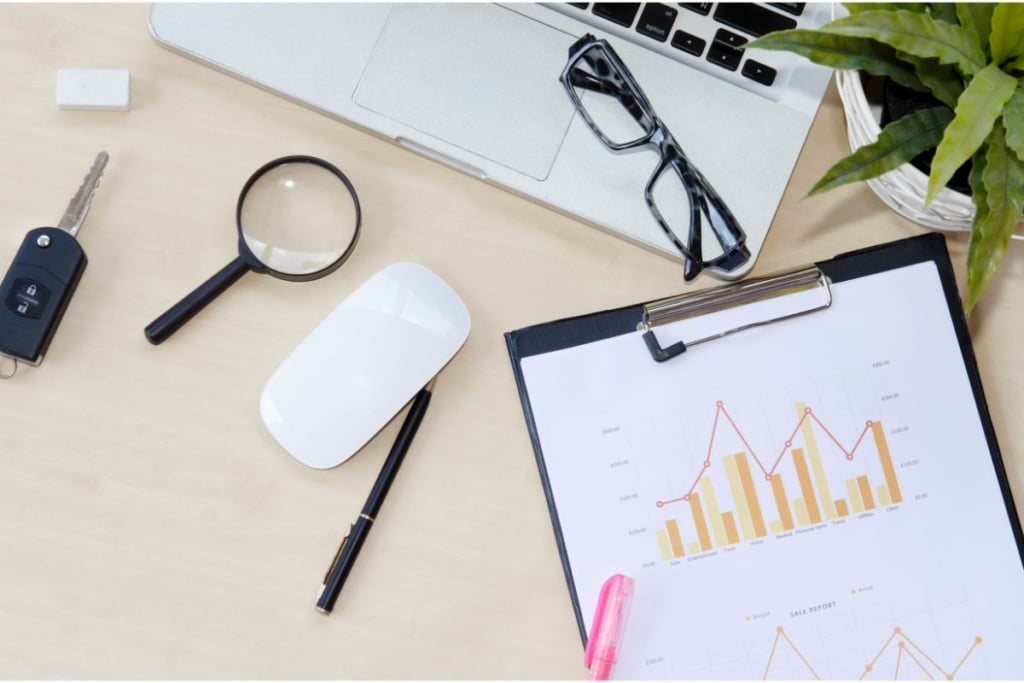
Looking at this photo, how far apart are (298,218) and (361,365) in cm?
13

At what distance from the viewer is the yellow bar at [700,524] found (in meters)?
0.75

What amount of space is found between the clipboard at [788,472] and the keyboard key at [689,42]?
193 mm

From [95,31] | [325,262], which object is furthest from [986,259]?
[95,31]

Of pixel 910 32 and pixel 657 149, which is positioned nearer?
pixel 910 32

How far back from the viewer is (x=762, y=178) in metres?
0.77

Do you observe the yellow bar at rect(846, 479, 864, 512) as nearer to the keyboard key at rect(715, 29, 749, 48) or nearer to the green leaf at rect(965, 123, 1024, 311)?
the green leaf at rect(965, 123, 1024, 311)

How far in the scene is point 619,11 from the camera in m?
0.78

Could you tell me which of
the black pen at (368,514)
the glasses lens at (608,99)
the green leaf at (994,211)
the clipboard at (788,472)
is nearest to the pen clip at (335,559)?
the black pen at (368,514)

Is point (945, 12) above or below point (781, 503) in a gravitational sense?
above

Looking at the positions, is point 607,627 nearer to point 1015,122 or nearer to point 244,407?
point 244,407

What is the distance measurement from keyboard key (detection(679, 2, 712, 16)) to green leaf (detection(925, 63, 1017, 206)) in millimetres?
248

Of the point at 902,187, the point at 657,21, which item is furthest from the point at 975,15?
the point at 657,21

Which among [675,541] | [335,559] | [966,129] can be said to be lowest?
[335,559]

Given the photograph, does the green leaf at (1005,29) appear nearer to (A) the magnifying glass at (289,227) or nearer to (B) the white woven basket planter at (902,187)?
(B) the white woven basket planter at (902,187)
